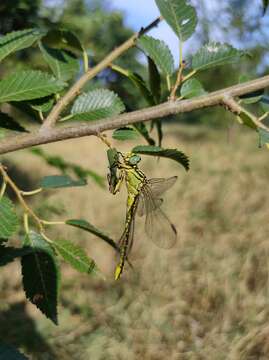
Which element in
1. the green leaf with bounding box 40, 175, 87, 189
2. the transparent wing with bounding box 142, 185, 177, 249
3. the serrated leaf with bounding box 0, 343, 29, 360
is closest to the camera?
the transparent wing with bounding box 142, 185, 177, 249

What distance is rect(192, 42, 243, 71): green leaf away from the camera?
1238 millimetres

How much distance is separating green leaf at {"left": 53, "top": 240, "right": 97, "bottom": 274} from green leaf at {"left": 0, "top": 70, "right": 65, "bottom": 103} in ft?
1.07

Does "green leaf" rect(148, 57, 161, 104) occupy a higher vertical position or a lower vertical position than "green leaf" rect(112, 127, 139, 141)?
higher

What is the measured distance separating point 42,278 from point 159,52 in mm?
561

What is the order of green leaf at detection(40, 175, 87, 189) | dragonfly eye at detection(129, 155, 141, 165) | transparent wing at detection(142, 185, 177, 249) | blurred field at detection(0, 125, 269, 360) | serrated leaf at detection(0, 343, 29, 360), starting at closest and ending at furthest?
dragonfly eye at detection(129, 155, 141, 165), transparent wing at detection(142, 185, 177, 249), serrated leaf at detection(0, 343, 29, 360), green leaf at detection(40, 175, 87, 189), blurred field at detection(0, 125, 269, 360)

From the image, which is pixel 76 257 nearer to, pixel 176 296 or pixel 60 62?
pixel 60 62

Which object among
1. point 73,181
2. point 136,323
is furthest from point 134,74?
point 136,323

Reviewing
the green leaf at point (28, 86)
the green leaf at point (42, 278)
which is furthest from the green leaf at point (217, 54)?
the green leaf at point (42, 278)

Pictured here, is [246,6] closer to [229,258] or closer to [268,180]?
[268,180]

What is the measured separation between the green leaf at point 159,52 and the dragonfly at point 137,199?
0.31 m

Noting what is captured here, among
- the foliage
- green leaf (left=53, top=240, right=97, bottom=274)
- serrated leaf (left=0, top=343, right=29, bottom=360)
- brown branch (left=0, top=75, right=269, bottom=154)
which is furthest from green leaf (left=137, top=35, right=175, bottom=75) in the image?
serrated leaf (left=0, top=343, right=29, bottom=360)

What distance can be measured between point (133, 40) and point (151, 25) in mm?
52

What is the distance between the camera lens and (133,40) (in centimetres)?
124

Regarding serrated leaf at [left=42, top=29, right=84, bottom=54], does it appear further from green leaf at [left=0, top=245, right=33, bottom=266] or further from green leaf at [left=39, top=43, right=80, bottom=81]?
green leaf at [left=0, top=245, right=33, bottom=266]
